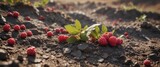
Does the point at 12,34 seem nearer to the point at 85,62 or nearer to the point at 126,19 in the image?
the point at 85,62

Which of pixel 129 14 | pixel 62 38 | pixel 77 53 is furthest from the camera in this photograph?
pixel 129 14

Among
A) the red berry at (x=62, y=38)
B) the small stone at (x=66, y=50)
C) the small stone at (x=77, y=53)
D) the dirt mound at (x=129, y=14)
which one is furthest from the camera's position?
the dirt mound at (x=129, y=14)

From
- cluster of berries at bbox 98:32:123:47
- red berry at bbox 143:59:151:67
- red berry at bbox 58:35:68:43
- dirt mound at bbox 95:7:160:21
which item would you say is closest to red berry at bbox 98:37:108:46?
cluster of berries at bbox 98:32:123:47

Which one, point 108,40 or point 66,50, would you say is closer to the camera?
point 66,50

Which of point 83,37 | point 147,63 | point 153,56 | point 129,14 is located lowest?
point 147,63

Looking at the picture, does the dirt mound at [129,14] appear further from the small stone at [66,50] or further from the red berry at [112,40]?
the small stone at [66,50]

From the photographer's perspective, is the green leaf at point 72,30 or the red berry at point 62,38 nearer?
the green leaf at point 72,30

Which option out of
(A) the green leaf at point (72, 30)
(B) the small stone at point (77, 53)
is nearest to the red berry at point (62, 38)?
(A) the green leaf at point (72, 30)

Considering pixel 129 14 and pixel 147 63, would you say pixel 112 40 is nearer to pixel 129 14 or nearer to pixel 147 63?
pixel 147 63

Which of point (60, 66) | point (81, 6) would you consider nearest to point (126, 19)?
point (81, 6)

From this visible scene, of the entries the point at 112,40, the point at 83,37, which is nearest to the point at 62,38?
the point at 83,37

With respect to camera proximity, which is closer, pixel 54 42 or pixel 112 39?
pixel 112 39
